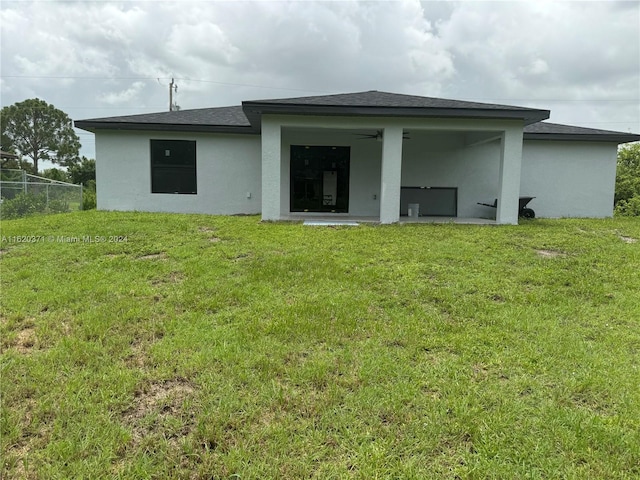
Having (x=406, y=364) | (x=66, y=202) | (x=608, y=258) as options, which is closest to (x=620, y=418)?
(x=406, y=364)

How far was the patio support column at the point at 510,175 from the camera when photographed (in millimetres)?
10102

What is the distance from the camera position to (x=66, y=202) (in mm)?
14188

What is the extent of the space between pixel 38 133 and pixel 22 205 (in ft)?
142

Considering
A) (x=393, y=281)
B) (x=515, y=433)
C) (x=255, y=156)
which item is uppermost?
(x=255, y=156)

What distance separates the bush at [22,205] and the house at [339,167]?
240cm

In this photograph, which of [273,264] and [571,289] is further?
[273,264]

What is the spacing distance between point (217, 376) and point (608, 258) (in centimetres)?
622

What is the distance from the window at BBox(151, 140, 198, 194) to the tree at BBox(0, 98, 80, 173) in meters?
44.3

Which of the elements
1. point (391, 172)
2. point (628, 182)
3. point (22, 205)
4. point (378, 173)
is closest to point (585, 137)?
point (378, 173)

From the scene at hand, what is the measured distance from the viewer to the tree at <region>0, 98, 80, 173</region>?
149 ft

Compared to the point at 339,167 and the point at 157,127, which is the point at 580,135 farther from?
the point at 157,127

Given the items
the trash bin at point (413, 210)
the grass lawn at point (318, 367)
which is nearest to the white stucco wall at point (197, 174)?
the trash bin at point (413, 210)

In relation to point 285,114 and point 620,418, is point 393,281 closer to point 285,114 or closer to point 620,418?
point 620,418

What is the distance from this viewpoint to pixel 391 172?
32.8 feet
